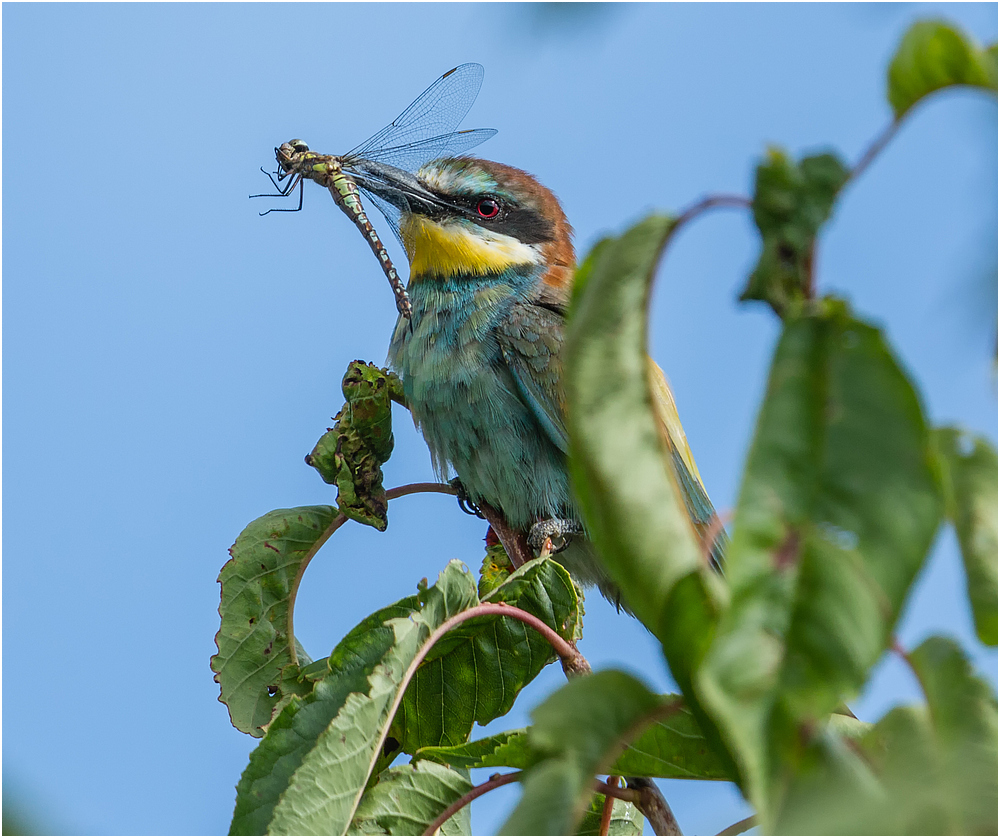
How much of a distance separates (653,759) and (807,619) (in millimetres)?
664

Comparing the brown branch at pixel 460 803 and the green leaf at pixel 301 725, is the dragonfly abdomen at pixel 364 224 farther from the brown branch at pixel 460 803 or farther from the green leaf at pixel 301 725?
the brown branch at pixel 460 803

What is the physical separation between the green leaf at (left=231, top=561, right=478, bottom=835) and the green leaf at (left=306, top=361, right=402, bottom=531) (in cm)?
57

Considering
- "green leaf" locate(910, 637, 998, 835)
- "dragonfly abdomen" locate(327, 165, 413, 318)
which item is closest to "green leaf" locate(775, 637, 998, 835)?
"green leaf" locate(910, 637, 998, 835)

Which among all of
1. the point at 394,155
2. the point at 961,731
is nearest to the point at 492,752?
the point at 961,731

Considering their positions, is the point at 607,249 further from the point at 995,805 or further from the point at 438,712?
the point at 438,712

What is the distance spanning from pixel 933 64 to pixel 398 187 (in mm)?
2935

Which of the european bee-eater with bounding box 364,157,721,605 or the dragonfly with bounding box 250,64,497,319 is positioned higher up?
the dragonfly with bounding box 250,64,497,319

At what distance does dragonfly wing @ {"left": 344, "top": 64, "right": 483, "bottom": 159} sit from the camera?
405cm

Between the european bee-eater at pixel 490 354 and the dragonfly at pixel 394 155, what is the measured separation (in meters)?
0.10

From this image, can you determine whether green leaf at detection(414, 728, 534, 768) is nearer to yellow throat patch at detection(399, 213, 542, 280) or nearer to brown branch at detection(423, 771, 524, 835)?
brown branch at detection(423, 771, 524, 835)

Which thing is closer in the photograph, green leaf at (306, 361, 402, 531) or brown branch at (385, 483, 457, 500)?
green leaf at (306, 361, 402, 531)

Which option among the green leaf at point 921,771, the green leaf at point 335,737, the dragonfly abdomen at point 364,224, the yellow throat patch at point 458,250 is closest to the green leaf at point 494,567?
the green leaf at point 335,737

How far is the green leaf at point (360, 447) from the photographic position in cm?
200

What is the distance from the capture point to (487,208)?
11.7 feet
